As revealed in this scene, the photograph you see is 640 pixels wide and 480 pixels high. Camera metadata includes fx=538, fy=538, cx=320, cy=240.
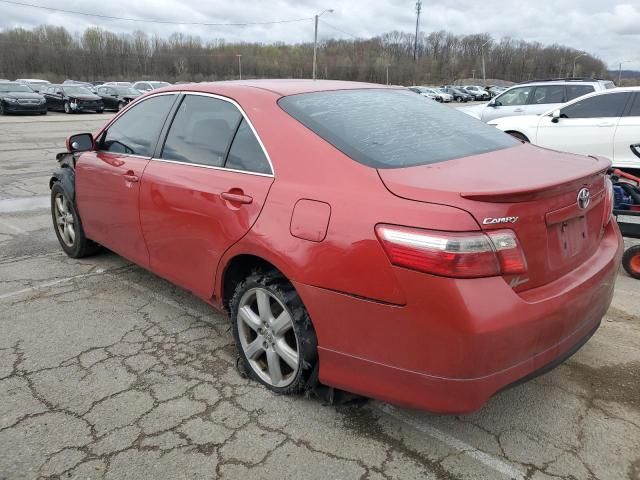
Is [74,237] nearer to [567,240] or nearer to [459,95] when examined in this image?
[567,240]

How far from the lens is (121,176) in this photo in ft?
12.6

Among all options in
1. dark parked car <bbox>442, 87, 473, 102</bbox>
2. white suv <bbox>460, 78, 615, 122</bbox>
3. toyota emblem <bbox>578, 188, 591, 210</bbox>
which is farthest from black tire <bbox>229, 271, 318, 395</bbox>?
dark parked car <bbox>442, 87, 473, 102</bbox>

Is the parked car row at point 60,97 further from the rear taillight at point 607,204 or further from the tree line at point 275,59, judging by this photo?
the tree line at point 275,59

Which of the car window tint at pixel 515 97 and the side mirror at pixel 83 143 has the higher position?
the car window tint at pixel 515 97

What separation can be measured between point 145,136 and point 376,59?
103977 mm

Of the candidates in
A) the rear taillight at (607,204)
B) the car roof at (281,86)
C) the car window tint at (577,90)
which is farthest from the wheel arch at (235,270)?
the car window tint at (577,90)

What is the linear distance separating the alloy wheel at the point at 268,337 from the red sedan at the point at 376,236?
1 centimetres

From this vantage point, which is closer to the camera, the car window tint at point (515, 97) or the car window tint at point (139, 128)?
the car window tint at point (139, 128)

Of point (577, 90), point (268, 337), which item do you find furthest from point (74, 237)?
point (577, 90)

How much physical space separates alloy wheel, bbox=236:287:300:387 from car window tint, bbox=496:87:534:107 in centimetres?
1198

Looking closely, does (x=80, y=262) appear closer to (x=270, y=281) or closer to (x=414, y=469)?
(x=270, y=281)

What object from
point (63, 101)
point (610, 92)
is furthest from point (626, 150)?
point (63, 101)

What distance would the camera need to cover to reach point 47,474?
231 centimetres

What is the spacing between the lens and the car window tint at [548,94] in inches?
486
